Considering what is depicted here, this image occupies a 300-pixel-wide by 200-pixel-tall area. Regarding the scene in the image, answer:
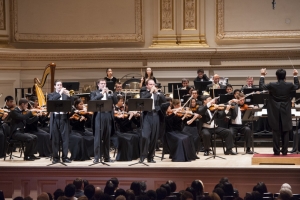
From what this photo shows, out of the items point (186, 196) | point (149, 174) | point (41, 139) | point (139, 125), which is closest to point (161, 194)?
point (186, 196)

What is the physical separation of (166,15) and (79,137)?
6523 mm

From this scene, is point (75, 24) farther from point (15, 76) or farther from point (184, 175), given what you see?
point (184, 175)

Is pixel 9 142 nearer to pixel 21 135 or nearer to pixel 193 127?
pixel 21 135

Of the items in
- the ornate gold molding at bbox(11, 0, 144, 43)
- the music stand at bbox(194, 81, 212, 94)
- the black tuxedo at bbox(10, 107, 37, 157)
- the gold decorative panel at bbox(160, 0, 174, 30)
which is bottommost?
the black tuxedo at bbox(10, 107, 37, 157)

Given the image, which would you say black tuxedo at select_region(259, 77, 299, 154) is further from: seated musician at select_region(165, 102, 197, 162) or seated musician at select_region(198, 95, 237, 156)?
seated musician at select_region(165, 102, 197, 162)

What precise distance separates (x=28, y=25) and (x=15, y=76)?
1.63 meters

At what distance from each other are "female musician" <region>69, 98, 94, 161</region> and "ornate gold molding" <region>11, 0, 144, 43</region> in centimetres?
562

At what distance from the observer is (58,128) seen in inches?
511

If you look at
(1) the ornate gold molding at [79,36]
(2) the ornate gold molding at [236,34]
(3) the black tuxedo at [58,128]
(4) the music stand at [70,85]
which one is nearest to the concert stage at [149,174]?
(3) the black tuxedo at [58,128]

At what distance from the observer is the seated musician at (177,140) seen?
13.1 metres

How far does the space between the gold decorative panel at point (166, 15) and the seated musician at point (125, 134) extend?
568cm

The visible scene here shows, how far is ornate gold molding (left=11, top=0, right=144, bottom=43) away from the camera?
19.0 meters

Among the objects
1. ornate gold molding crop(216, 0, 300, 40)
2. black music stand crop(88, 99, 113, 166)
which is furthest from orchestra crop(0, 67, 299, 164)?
ornate gold molding crop(216, 0, 300, 40)

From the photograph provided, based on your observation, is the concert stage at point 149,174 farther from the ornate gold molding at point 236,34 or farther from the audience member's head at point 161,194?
the ornate gold molding at point 236,34
